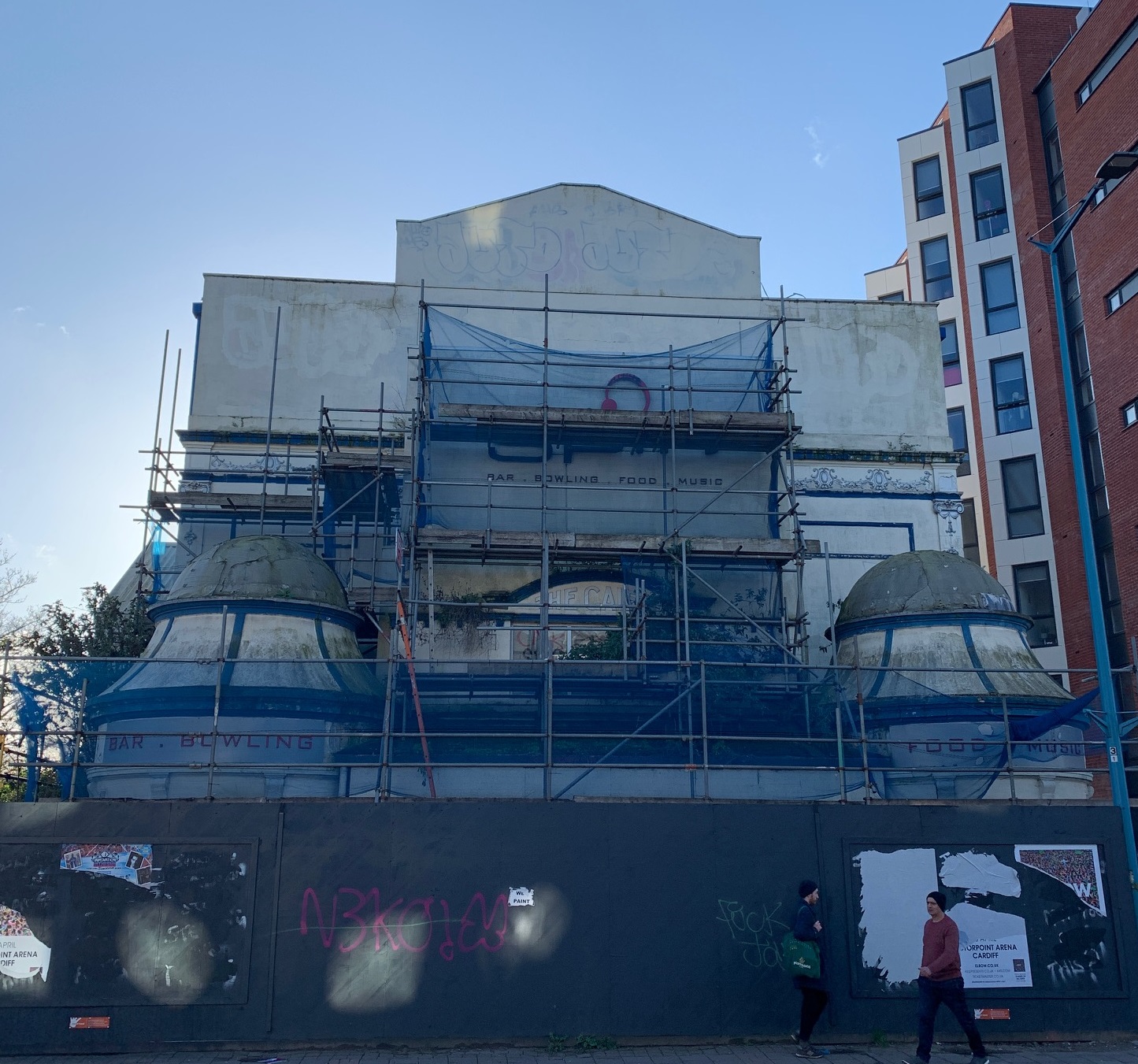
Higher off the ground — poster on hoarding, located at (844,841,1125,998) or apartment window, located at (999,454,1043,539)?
apartment window, located at (999,454,1043,539)

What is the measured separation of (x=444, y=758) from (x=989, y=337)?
24687mm

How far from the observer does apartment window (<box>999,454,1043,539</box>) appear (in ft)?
98.9

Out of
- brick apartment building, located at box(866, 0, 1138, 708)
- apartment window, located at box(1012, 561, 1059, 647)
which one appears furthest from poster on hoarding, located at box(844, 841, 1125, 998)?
apartment window, located at box(1012, 561, 1059, 647)

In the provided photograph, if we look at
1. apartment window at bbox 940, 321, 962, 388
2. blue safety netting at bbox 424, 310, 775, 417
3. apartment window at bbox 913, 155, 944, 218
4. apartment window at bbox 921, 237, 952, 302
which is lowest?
blue safety netting at bbox 424, 310, 775, 417

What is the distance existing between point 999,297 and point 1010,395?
3.18 meters

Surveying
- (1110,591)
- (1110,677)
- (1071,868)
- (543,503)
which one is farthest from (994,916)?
(1110,591)

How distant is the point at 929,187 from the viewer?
36406 mm

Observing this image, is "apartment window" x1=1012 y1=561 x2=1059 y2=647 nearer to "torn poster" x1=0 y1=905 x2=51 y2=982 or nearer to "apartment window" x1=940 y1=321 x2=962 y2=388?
"apartment window" x1=940 y1=321 x2=962 y2=388

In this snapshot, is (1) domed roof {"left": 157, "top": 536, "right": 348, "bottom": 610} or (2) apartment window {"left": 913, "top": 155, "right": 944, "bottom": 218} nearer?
(1) domed roof {"left": 157, "top": 536, "right": 348, "bottom": 610}

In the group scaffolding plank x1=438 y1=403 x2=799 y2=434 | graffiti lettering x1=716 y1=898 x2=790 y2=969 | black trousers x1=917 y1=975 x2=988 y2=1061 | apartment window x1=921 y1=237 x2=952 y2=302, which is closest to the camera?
black trousers x1=917 y1=975 x2=988 y2=1061

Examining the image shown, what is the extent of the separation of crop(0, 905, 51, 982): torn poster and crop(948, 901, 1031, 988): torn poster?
9582 millimetres

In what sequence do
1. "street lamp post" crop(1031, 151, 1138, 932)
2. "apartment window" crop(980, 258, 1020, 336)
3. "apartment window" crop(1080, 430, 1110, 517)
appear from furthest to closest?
"apartment window" crop(980, 258, 1020, 336) → "apartment window" crop(1080, 430, 1110, 517) → "street lamp post" crop(1031, 151, 1138, 932)

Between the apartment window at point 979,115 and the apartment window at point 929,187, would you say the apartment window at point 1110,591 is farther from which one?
the apartment window at point 929,187

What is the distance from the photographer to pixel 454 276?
73.6 feet
